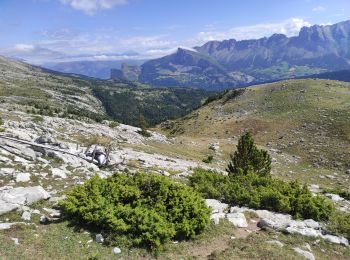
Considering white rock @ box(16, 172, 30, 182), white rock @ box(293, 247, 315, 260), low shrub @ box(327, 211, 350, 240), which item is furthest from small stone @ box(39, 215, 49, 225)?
low shrub @ box(327, 211, 350, 240)

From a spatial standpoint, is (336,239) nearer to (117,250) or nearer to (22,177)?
(117,250)

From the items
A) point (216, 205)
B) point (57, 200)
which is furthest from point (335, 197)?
point (57, 200)

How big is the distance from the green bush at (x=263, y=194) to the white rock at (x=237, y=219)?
2.28 metres

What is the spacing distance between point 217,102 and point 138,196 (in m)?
95.7

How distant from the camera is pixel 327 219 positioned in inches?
813

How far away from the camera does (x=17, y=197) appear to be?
60.4ft

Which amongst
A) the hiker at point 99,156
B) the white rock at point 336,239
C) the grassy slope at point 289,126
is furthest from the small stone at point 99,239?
the grassy slope at point 289,126

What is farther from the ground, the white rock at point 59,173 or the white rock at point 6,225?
the white rock at point 6,225

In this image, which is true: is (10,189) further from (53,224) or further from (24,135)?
(24,135)

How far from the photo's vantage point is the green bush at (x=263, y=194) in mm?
20828

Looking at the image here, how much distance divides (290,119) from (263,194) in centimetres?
5972

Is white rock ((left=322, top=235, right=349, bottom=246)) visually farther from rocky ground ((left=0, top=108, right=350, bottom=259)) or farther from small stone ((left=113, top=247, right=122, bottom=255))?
small stone ((left=113, top=247, right=122, bottom=255))

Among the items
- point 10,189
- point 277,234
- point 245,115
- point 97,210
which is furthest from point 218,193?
point 245,115

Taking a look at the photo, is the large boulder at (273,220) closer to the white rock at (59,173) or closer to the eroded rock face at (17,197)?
the eroded rock face at (17,197)
